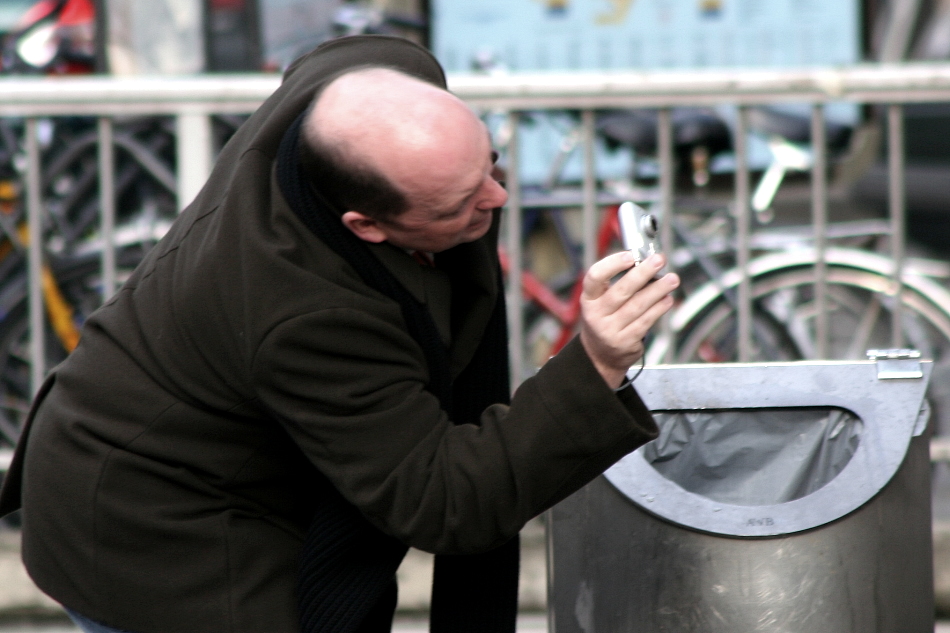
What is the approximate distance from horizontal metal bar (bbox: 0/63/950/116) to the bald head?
149cm

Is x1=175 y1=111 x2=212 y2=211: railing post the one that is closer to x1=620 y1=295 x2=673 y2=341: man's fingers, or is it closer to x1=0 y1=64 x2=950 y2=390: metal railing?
x1=0 y1=64 x2=950 y2=390: metal railing

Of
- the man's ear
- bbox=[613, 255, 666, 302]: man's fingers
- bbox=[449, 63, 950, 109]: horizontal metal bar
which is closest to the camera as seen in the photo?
bbox=[613, 255, 666, 302]: man's fingers

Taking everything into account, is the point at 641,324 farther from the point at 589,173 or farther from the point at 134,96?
the point at 134,96

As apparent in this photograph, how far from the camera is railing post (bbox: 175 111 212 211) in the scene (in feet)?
10.3

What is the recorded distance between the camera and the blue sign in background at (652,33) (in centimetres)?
501

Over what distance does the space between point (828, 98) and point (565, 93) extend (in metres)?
0.64

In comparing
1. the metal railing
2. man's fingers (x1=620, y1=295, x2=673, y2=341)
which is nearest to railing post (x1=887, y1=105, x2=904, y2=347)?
the metal railing

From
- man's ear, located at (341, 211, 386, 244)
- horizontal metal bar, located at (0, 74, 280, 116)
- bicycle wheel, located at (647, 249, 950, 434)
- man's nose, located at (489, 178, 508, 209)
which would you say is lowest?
bicycle wheel, located at (647, 249, 950, 434)

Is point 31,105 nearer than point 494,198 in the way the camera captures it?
No

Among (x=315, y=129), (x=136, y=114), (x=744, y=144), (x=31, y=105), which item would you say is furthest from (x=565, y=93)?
(x=315, y=129)

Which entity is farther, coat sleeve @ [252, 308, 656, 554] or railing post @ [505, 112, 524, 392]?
railing post @ [505, 112, 524, 392]

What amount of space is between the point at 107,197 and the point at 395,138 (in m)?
1.93

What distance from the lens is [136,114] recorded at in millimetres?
3162

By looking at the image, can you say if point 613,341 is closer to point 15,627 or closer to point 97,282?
point 15,627
